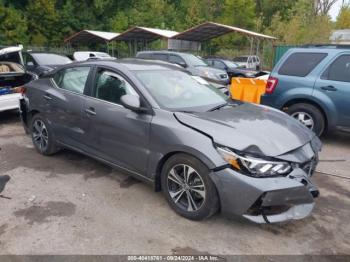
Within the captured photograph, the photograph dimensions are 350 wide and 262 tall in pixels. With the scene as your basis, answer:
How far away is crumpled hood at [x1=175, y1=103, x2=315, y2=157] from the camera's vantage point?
2.92 metres

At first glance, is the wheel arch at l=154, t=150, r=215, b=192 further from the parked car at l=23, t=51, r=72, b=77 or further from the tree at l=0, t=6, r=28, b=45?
the tree at l=0, t=6, r=28, b=45

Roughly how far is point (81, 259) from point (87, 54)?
1520 cm

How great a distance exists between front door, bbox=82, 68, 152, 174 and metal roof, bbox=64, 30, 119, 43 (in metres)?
20.8

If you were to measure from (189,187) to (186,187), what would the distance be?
0.04 meters

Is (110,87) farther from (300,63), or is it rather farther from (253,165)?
(300,63)

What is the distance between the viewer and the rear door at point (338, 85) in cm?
546

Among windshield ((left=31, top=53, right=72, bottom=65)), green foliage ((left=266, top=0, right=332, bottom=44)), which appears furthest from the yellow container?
green foliage ((left=266, top=0, right=332, bottom=44))

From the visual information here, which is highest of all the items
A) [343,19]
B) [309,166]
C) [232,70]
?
[343,19]

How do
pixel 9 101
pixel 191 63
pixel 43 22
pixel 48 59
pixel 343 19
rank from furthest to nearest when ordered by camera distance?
1. pixel 343 19
2. pixel 43 22
3. pixel 191 63
4. pixel 48 59
5. pixel 9 101

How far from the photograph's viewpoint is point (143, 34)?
2369 centimetres

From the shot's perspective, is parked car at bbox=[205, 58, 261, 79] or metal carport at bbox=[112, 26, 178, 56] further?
metal carport at bbox=[112, 26, 178, 56]

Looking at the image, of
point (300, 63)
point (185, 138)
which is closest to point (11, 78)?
point (185, 138)

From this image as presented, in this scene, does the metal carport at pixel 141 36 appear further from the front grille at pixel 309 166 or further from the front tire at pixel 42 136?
the front grille at pixel 309 166

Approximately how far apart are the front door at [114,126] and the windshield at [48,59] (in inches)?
294
